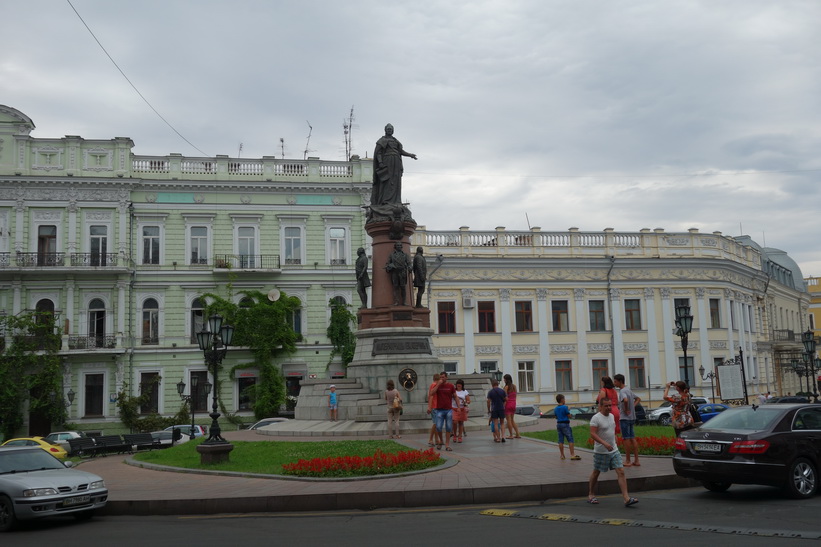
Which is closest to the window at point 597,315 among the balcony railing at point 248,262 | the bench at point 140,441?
the balcony railing at point 248,262

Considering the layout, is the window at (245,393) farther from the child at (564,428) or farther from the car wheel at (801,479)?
the car wheel at (801,479)

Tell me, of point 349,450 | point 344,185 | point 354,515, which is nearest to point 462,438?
point 349,450

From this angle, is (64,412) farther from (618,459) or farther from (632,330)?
(618,459)

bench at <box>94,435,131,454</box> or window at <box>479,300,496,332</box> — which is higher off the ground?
window at <box>479,300,496,332</box>

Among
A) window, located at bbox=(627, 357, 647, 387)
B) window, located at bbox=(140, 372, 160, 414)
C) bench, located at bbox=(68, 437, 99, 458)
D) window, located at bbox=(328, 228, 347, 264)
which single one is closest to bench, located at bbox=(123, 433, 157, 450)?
bench, located at bbox=(68, 437, 99, 458)

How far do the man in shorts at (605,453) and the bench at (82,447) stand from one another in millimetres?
21294

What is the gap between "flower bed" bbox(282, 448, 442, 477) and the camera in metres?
14.3

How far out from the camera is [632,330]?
4988cm

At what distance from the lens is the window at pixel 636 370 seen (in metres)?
49.2

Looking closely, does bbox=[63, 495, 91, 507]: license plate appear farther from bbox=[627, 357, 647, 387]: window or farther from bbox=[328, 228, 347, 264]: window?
bbox=[627, 357, 647, 387]: window

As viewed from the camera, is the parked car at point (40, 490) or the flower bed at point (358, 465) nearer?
the parked car at point (40, 490)

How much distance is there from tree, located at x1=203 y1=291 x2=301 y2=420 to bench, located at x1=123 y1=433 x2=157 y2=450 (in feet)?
43.1

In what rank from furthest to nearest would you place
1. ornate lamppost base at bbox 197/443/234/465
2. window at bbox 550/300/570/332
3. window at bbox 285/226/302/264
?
1. window at bbox 550/300/570/332
2. window at bbox 285/226/302/264
3. ornate lamppost base at bbox 197/443/234/465

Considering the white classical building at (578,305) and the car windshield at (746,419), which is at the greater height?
the white classical building at (578,305)
